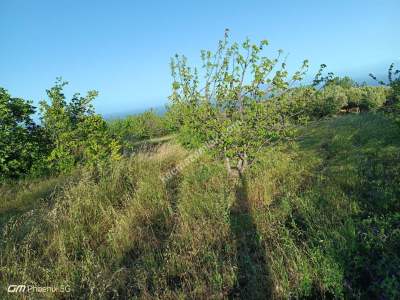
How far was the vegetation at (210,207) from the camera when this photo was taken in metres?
2.90

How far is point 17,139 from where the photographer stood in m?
8.46

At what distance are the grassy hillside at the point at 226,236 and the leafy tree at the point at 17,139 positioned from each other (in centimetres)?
195

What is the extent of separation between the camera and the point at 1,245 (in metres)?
4.18

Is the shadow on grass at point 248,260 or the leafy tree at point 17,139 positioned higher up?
the leafy tree at point 17,139

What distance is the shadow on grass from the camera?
2.81 metres

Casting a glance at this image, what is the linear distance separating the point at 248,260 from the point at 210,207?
4.91ft

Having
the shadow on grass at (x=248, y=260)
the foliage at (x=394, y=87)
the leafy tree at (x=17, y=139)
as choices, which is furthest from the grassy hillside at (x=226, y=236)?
the leafy tree at (x=17, y=139)

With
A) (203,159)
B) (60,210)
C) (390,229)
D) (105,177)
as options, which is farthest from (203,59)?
(390,229)

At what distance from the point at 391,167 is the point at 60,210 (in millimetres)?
6312

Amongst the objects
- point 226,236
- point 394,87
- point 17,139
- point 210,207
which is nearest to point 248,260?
point 226,236

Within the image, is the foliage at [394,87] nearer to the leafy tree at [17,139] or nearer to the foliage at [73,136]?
the foliage at [73,136]

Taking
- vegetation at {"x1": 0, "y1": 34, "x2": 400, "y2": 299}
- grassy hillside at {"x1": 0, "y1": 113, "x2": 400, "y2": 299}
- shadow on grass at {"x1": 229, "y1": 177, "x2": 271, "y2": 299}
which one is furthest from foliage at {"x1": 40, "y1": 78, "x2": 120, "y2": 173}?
shadow on grass at {"x1": 229, "y1": 177, "x2": 271, "y2": 299}

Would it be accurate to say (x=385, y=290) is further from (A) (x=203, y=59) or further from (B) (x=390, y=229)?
(A) (x=203, y=59)

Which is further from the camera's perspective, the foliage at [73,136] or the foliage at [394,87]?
the foliage at [73,136]
